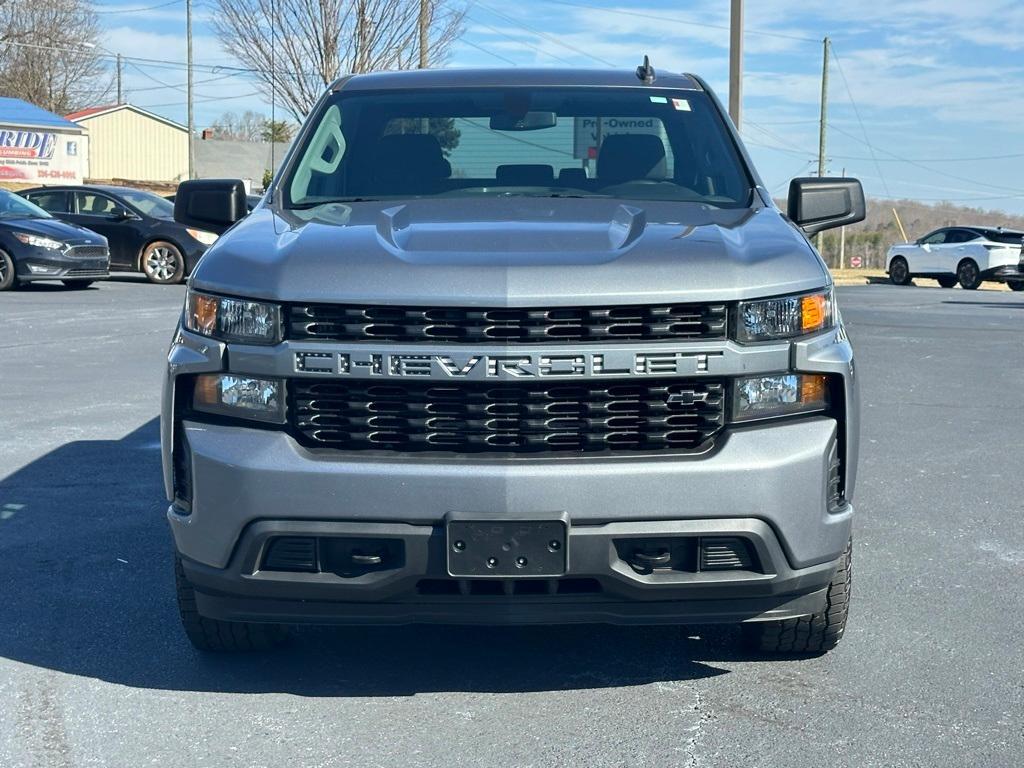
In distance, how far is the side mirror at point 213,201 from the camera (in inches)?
199

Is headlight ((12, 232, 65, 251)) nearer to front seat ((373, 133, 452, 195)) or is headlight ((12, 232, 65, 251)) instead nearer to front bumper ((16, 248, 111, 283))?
front bumper ((16, 248, 111, 283))

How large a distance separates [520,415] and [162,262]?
1920 centimetres

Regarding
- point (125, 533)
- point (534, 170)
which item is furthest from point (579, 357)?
point (125, 533)

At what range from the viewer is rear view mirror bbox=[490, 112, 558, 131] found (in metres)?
5.30

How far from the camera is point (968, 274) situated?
32.0 meters

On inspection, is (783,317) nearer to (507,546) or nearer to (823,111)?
(507,546)

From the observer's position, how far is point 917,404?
396 inches

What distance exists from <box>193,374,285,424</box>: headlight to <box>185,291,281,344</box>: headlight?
0.36ft

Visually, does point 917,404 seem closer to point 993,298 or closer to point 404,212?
point 404,212

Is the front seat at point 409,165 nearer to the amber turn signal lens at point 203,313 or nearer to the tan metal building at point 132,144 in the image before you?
the amber turn signal lens at point 203,313

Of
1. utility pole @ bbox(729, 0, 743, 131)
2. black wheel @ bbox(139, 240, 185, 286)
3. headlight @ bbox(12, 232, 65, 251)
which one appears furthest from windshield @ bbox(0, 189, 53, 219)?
utility pole @ bbox(729, 0, 743, 131)

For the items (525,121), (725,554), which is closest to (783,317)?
(725,554)

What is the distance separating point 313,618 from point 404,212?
1.33 meters

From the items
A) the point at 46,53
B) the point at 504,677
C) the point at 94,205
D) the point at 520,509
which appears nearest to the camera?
the point at 520,509
